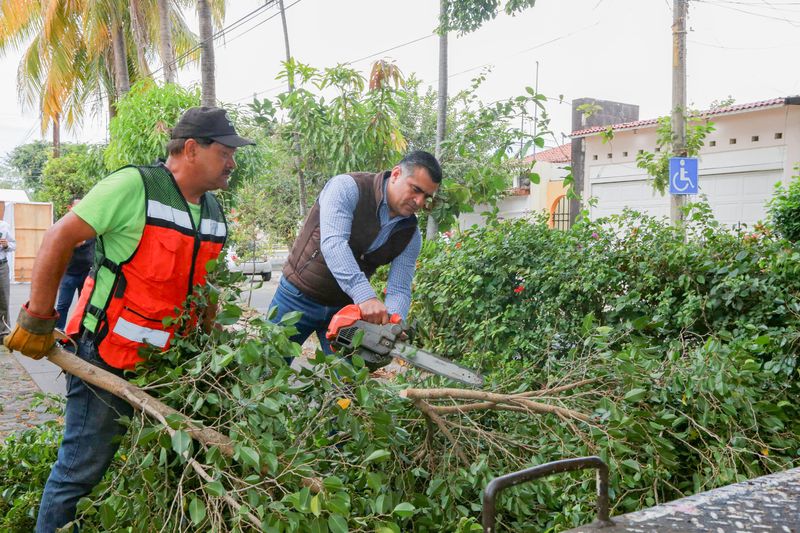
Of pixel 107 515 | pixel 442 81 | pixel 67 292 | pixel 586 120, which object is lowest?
pixel 107 515

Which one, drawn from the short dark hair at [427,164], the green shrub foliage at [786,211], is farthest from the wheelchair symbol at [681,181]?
the short dark hair at [427,164]

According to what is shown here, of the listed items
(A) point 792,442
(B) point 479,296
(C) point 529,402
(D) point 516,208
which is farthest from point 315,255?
(D) point 516,208

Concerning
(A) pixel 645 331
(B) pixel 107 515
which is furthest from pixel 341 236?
(A) pixel 645 331

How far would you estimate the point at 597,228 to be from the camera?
5.09 m

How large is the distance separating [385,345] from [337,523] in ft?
3.74

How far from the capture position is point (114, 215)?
8.09ft

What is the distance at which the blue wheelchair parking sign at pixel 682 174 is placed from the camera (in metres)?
10.3

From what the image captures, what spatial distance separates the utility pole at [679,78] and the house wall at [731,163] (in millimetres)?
4321

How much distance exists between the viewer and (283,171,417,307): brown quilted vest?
12.2 feet

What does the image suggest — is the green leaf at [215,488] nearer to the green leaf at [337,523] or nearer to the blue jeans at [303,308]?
the green leaf at [337,523]

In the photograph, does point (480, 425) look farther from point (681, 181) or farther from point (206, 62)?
point (681, 181)

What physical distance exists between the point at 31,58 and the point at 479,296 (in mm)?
16921

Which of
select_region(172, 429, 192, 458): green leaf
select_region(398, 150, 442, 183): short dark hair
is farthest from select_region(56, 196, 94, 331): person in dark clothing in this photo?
select_region(172, 429, 192, 458): green leaf

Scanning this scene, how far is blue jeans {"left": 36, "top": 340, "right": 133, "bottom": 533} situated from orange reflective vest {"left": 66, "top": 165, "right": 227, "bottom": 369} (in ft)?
0.38
